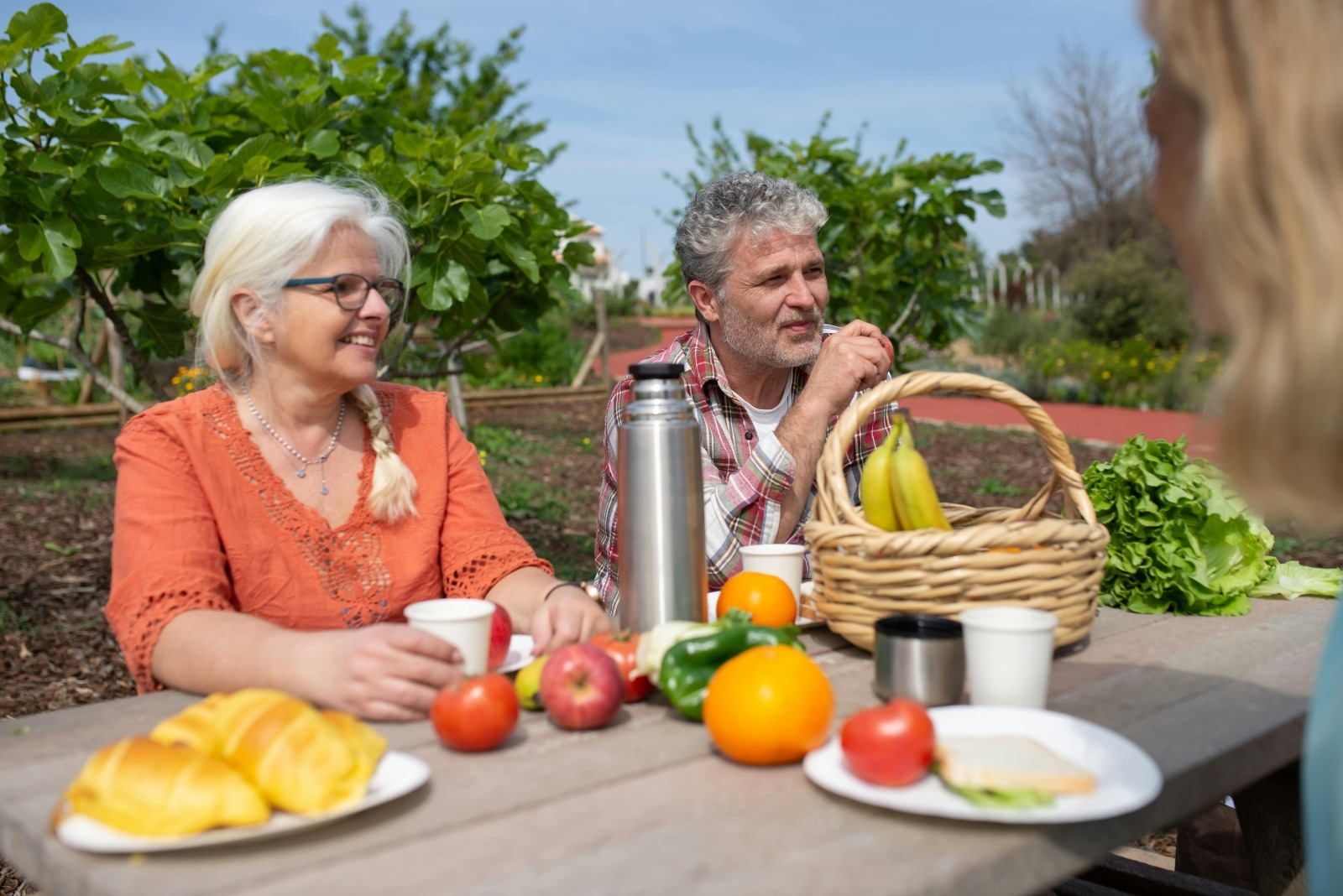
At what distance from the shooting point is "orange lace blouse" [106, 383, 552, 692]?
2.03 metres

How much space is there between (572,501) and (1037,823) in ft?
22.4

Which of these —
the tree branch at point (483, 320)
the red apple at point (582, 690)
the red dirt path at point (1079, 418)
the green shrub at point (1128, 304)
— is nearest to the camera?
the red apple at point (582, 690)

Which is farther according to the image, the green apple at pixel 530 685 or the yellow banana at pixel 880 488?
the yellow banana at pixel 880 488

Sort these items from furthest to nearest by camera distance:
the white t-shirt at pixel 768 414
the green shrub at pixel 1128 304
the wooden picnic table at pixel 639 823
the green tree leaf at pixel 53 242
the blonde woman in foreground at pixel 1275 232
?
the green shrub at pixel 1128 304
the white t-shirt at pixel 768 414
the green tree leaf at pixel 53 242
the wooden picnic table at pixel 639 823
the blonde woman in foreground at pixel 1275 232

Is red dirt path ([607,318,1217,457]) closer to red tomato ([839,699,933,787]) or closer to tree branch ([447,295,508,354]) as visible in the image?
tree branch ([447,295,508,354])

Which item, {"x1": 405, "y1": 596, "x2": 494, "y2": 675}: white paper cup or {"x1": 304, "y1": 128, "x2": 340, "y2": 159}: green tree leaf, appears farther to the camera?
{"x1": 304, "y1": 128, "x2": 340, "y2": 159}: green tree leaf

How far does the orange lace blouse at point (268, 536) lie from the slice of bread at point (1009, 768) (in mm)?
1260

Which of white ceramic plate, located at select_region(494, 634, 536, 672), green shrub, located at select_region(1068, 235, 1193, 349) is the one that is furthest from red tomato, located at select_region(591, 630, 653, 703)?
green shrub, located at select_region(1068, 235, 1193, 349)

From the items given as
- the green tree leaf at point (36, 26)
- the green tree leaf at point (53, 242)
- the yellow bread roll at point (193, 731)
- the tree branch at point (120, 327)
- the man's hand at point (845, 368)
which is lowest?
the yellow bread roll at point (193, 731)

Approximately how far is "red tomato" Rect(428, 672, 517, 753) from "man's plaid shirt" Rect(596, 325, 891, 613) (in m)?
1.27

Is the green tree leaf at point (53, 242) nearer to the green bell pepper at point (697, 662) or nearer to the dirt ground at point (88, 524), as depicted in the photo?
the dirt ground at point (88, 524)

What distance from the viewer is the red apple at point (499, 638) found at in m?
1.92

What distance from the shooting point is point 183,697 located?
186cm

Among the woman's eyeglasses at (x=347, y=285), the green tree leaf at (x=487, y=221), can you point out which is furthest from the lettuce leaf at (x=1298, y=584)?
the green tree leaf at (x=487, y=221)
